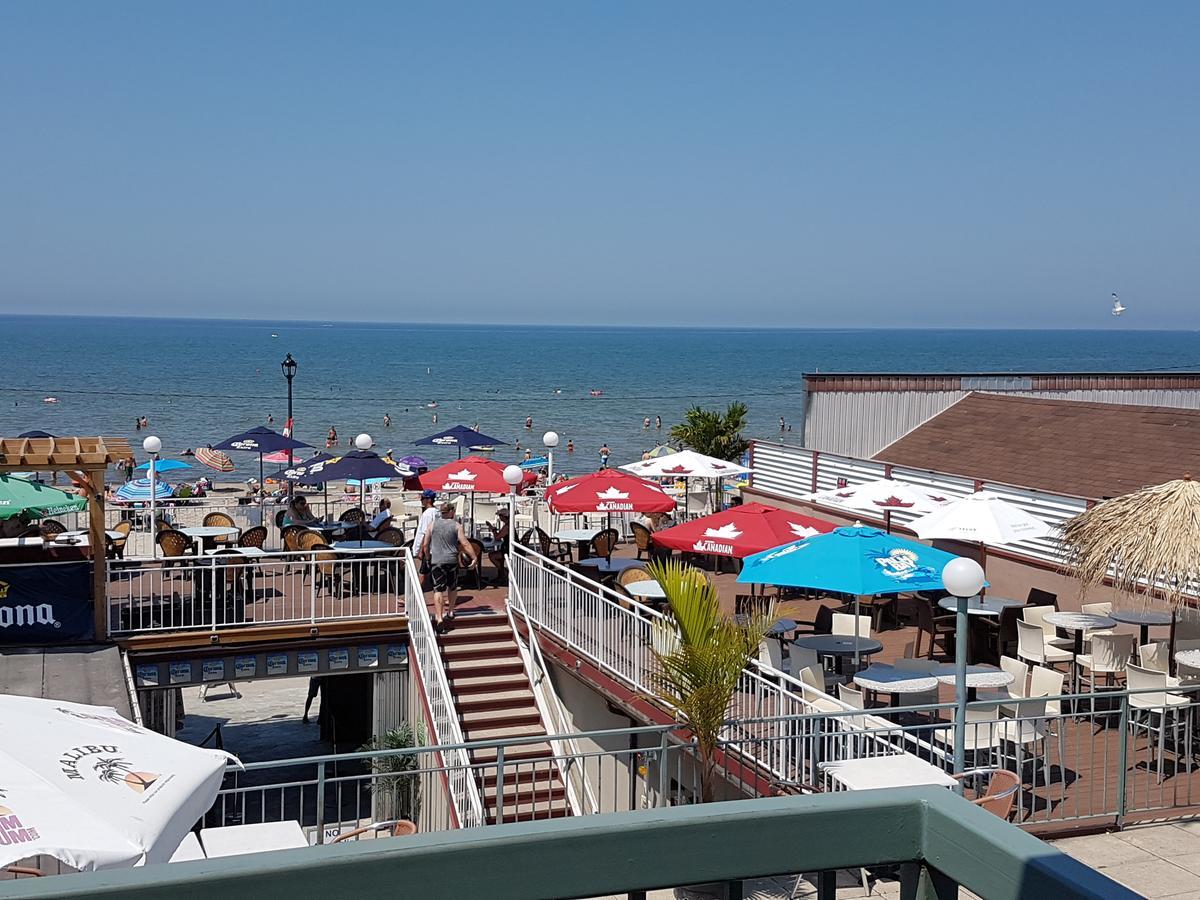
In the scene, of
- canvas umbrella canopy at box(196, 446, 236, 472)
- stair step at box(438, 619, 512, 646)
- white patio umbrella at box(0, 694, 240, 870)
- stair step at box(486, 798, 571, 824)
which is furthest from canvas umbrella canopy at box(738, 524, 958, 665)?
canvas umbrella canopy at box(196, 446, 236, 472)

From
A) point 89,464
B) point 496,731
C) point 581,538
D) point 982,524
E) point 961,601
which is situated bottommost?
point 496,731

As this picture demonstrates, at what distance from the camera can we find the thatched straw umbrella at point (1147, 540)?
10.7 meters

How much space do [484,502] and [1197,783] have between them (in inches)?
1098

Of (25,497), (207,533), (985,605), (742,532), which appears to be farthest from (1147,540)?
(207,533)

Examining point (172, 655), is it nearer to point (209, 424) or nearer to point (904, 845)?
point (904, 845)

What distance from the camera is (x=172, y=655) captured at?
15.7 meters

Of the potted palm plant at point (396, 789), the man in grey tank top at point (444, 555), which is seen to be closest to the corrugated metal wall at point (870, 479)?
the man in grey tank top at point (444, 555)

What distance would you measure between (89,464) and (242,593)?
306 centimetres

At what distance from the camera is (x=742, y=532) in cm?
1381

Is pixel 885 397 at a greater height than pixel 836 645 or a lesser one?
greater

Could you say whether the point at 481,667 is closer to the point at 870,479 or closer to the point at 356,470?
the point at 356,470

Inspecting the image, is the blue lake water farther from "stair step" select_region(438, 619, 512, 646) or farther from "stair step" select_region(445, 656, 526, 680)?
"stair step" select_region(445, 656, 526, 680)

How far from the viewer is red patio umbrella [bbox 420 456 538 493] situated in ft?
64.5

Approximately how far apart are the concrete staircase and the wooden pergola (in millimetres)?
4069
